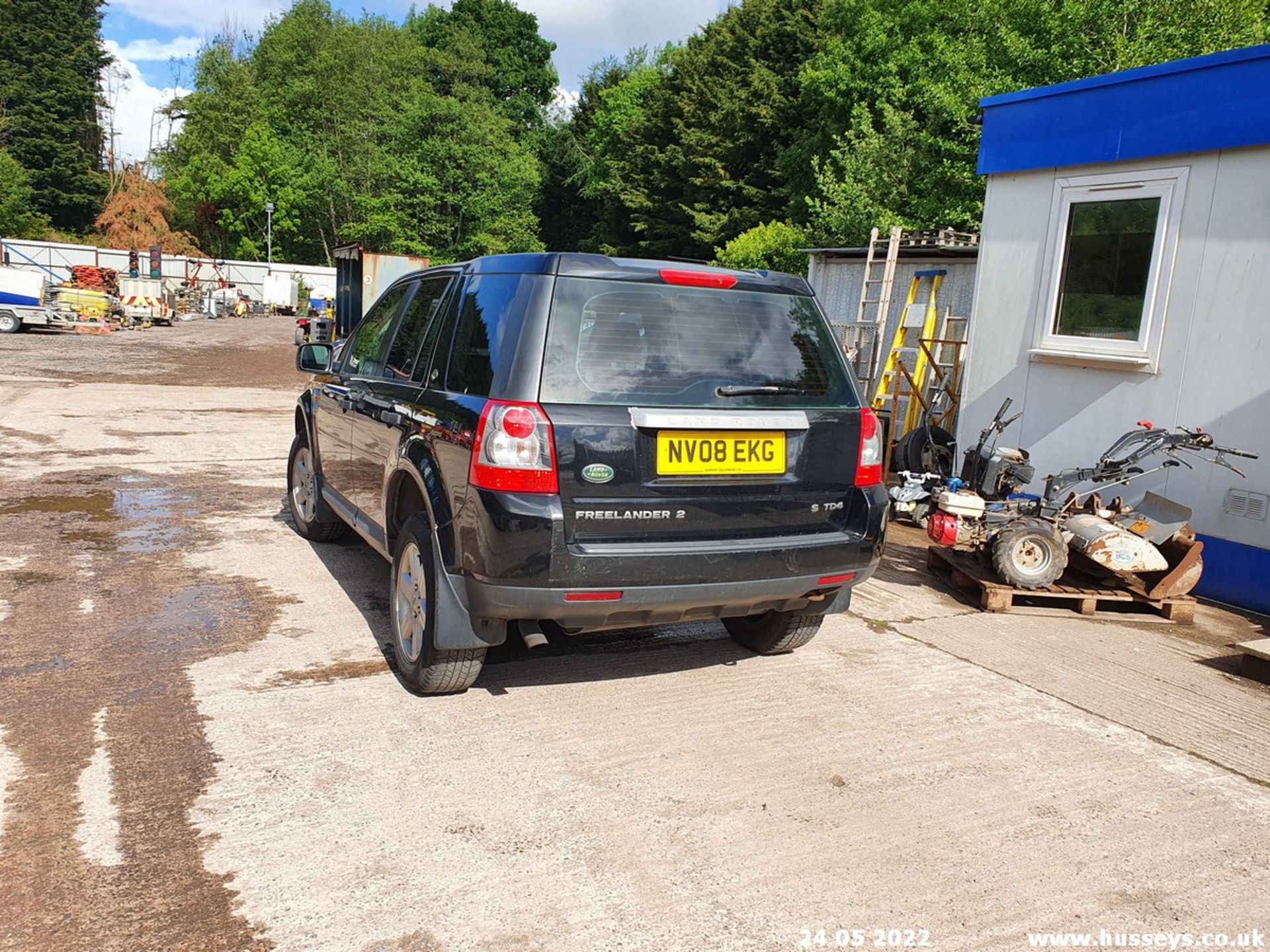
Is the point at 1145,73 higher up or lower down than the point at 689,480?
higher up

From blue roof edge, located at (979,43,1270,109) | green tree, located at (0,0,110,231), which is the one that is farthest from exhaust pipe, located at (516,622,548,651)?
green tree, located at (0,0,110,231)

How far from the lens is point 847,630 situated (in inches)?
215

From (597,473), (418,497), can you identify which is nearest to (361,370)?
(418,497)

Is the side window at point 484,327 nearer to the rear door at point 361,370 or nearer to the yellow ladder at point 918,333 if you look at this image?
the rear door at point 361,370

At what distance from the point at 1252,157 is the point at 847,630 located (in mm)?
4353

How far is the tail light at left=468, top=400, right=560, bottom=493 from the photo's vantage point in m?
3.48

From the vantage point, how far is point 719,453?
3.71 m

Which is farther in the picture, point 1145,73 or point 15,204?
point 15,204

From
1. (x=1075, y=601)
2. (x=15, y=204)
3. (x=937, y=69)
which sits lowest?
(x=1075, y=601)

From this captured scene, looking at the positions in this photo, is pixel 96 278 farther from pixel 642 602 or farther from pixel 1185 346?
pixel 642 602

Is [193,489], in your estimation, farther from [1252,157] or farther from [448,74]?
[448,74]

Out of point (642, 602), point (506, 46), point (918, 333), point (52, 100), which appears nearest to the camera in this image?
point (642, 602)

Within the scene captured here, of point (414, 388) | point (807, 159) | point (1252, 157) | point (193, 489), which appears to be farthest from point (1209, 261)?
point (807, 159)

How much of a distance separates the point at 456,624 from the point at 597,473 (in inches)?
34.4
